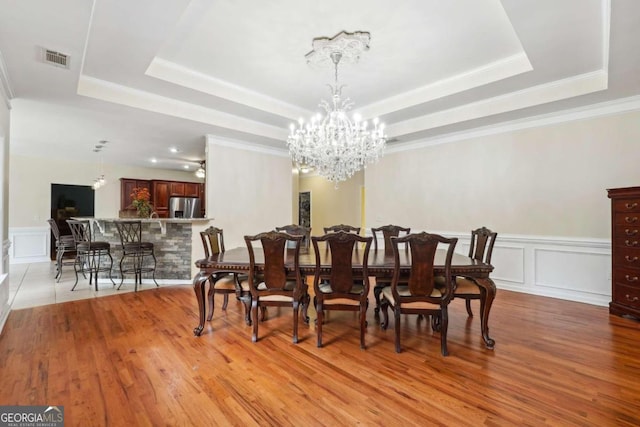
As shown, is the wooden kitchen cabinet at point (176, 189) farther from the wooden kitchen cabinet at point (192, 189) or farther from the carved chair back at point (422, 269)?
the carved chair back at point (422, 269)

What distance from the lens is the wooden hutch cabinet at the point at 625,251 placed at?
3209 millimetres

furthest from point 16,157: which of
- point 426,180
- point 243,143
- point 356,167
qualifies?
point 426,180

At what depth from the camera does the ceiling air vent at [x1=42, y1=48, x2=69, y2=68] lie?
2.49 meters

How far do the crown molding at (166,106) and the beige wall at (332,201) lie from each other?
3496 millimetres

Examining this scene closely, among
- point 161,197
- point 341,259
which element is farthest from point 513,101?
point 161,197

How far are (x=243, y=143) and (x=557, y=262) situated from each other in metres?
5.41

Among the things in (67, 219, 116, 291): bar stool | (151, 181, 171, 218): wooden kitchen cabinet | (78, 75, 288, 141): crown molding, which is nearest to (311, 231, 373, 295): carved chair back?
(78, 75, 288, 141): crown molding

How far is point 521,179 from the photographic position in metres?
4.40

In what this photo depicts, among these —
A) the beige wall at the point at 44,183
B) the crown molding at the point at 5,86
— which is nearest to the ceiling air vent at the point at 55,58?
the crown molding at the point at 5,86

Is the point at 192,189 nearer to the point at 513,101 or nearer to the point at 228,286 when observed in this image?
the point at 228,286

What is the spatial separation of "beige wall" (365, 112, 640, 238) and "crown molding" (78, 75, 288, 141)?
2.66 m

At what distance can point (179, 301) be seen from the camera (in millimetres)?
4008

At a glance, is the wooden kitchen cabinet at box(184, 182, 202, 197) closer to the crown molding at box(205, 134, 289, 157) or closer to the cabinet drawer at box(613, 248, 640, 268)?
the crown molding at box(205, 134, 289, 157)

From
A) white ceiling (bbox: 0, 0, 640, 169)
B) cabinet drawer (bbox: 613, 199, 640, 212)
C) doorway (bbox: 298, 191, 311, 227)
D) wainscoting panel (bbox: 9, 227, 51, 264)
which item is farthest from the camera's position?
doorway (bbox: 298, 191, 311, 227)
